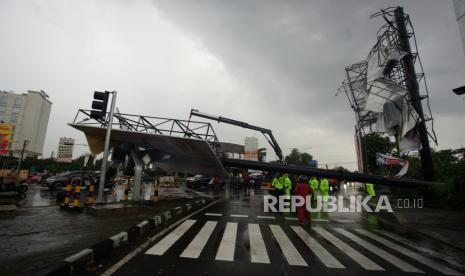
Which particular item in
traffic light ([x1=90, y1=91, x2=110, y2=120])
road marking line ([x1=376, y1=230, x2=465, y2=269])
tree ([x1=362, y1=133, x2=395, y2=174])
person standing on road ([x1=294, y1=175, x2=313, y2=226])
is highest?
tree ([x1=362, y1=133, x2=395, y2=174])

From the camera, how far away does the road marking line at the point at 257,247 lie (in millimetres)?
4782

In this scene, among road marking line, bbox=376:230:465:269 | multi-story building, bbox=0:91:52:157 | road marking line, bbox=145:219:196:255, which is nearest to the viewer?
road marking line, bbox=145:219:196:255

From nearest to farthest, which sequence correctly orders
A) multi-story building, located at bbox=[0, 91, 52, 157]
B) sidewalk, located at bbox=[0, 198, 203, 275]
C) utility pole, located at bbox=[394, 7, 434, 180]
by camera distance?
sidewalk, located at bbox=[0, 198, 203, 275]
utility pole, located at bbox=[394, 7, 434, 180]
multi-story building, located at bbox=[0, 91, 52, 157]

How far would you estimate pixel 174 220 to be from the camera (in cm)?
879

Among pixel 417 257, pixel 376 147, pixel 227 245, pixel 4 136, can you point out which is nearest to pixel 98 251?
pixel 227 245

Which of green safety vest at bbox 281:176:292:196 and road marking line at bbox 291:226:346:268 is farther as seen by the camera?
green safety vest at bbox 281:176:292:196

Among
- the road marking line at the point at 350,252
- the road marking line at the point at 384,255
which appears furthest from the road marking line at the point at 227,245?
the road marking line at the point at 384,255

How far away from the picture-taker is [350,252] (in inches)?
220

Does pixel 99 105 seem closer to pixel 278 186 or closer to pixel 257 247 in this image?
pixel 257 247

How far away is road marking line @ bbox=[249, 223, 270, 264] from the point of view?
4782mm

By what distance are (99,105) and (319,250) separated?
9.46m

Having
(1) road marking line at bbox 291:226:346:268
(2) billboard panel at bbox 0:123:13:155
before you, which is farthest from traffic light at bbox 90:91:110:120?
(2) billboard panel at bbox 0:123:13:155

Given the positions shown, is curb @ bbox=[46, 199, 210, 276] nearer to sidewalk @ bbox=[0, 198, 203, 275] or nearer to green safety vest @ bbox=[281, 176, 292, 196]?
sidewalk @ bbox=[0, 198, 203, 275]

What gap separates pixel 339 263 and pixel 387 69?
78.1 feet
